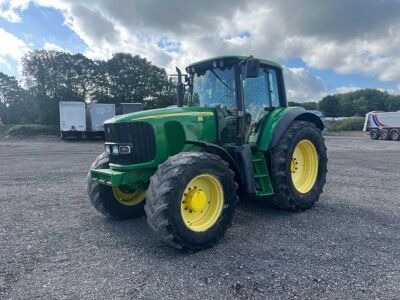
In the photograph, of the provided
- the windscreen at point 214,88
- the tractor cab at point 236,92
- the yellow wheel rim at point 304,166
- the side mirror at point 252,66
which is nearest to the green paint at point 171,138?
the tractor cab at point 236,92

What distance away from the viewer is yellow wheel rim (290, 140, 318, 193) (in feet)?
21.4

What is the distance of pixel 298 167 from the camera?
262 inches

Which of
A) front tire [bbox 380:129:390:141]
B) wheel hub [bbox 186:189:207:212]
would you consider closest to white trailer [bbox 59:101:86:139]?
wheel hub [bbox 186:189:207:212]

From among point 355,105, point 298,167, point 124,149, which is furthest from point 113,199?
point 355,105

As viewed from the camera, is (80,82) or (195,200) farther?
(80,82)

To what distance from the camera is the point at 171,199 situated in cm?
421

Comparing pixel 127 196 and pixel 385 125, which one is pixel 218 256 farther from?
pixel 385 125

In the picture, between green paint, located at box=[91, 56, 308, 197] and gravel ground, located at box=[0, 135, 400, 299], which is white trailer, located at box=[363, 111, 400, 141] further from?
green paint, located at box=[91, 56, 308, 197]

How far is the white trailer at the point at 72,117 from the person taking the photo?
30.2 meters

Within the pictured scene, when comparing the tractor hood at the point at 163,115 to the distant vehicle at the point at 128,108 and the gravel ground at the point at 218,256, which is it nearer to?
the gravel ground at the point at 218,256

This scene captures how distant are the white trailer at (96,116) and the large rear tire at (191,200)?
2755cm

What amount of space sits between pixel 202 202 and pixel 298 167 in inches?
108

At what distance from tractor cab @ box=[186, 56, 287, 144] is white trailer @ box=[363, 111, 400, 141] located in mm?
32297

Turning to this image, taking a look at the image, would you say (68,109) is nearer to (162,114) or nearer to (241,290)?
(162,114)
